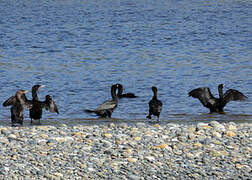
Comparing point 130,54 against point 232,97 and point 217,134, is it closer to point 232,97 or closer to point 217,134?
point 232,97

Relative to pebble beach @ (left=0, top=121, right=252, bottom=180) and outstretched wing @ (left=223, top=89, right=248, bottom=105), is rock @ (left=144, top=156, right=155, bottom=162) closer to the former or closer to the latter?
pebble beach @ (left=0, top=121, right=252, bottom=180)

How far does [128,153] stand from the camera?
26.7 feet

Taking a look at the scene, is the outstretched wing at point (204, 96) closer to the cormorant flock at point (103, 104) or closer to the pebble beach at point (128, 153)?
the cormorant flock at point (103, 104)

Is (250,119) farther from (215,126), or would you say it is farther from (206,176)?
(206,176)

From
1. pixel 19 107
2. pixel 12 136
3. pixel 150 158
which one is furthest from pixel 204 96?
pixel 150 158

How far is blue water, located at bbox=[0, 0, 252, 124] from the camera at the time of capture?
15245 millimetres

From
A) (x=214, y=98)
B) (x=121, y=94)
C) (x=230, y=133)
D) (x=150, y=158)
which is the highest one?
(x=121, y=94)

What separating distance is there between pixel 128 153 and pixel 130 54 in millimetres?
14470

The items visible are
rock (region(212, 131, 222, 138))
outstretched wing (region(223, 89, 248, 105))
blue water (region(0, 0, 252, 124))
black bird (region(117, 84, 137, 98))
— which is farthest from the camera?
black bird (region(117, 84, 137, 98))

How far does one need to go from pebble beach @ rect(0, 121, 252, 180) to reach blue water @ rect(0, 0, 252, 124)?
3827 millimetres

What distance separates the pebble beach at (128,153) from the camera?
741 centimetres

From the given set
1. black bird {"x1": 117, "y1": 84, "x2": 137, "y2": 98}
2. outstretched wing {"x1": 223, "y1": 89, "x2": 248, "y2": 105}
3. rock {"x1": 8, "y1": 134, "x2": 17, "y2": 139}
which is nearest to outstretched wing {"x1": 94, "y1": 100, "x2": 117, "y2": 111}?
black bird {"x1": 117, "y1": 84, "x2": 137, "y2": 98}

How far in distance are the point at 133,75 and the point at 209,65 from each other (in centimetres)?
284

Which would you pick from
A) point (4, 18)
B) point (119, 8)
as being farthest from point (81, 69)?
point (119, 8)
